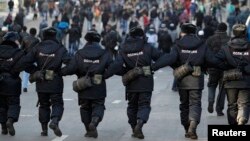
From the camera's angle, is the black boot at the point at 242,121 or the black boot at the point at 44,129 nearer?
the black boot at the point at 242,121

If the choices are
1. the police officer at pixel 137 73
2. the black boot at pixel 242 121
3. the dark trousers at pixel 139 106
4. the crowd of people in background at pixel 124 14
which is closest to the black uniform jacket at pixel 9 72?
the police officer at pixel 137 73

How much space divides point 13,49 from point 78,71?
1.21m

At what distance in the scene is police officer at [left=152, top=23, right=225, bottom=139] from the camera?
1443 centimetres

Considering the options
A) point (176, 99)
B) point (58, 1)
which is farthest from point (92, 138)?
point (58, 1)

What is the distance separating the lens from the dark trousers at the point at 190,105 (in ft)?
47.2

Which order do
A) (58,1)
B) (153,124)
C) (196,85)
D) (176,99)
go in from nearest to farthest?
(196,85) < (153,124) < (176,99) < (58,1)

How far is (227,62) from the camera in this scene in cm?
1459

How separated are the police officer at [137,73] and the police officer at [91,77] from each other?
0.18 meters

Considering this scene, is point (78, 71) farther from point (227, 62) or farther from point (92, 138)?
point (227, 62)

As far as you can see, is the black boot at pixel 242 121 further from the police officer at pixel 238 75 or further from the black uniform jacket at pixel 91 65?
the black uniform jacket at pixel 91 65

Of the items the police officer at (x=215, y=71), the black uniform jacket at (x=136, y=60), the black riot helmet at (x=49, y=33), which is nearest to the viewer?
the black uniform jacket at (x=136, y=60)

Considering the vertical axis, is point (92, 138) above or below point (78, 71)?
below

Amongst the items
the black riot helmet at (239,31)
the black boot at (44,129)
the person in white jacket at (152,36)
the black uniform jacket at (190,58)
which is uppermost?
the black riot helmet at (239,31)

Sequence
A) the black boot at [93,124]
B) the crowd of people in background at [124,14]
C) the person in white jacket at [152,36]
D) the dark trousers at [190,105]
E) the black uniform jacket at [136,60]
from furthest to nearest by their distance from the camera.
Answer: the crowd of people in background at [124,14]
the person in white jacket at [152,36]
the black uniform jacket at [136,60]
the black boot at [93,124]
the dark trousers at [190,105]
